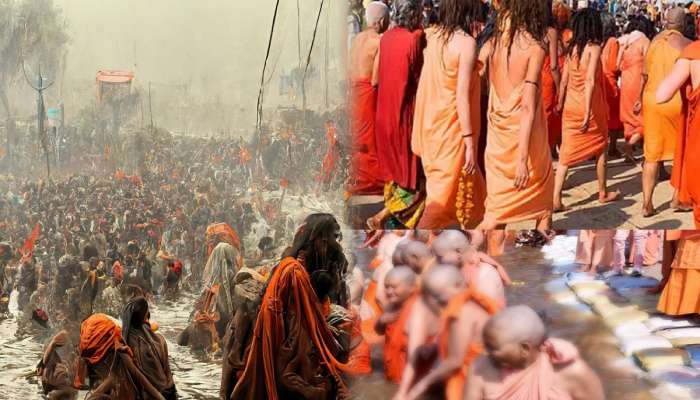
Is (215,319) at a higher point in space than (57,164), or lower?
lower

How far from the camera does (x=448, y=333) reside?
434 cm

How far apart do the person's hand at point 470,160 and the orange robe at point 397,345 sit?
24.4 inches

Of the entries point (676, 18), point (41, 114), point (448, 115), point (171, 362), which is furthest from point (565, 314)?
point (41, 114)

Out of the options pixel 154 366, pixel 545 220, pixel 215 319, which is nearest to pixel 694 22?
pixel 545 220

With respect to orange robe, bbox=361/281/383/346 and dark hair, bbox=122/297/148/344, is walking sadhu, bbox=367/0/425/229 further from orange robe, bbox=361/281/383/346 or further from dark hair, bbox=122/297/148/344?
dark hair, bbox=122/297/148/344

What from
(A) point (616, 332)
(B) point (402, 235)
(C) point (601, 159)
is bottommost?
(A) point (616, 332)

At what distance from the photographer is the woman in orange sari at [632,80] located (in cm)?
415

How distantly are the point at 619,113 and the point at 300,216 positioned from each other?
1.52m

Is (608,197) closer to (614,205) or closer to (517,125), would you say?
(614,205)

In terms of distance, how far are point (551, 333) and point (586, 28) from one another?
1.31 metres

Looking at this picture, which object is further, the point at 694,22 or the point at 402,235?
the point at 402,235

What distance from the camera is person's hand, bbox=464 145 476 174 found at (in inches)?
170

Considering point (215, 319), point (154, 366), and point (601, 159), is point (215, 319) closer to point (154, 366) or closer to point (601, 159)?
point (154, 366)

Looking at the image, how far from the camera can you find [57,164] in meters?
4.72
